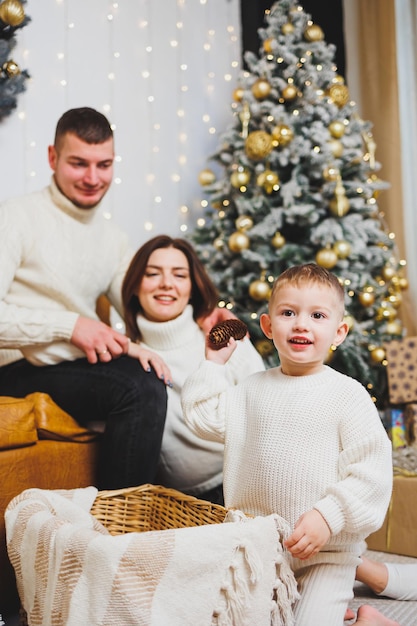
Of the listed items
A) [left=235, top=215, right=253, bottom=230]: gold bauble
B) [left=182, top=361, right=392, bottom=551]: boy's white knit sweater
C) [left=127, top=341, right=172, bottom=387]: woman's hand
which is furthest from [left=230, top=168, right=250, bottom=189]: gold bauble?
[left=182, top=361, right=392, bottom=551]: boy's white knit sweater

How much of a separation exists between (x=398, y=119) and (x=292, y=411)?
7.84 feet

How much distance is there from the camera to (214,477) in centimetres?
189

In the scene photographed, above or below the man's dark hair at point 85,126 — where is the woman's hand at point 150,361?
below

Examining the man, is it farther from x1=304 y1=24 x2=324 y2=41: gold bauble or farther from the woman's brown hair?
x1=304 y1=24 x2=324 y2=41: gold bauble

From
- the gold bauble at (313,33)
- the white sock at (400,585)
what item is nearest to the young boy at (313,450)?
the white sock at (400,585)

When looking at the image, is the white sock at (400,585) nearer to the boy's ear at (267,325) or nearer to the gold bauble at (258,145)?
the boy's ear at (267,325)

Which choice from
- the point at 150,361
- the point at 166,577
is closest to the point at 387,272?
the point at 150,361

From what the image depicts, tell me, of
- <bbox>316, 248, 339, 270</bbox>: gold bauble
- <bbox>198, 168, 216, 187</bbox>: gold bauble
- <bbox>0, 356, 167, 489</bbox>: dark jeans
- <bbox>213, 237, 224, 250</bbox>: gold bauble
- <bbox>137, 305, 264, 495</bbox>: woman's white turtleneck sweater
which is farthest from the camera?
<bbox>198, 168, 216, 187</bbox>: gold bauble

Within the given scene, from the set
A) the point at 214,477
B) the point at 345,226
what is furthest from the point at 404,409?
the point at 214,477

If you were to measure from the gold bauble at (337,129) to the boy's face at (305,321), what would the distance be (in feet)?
5.08

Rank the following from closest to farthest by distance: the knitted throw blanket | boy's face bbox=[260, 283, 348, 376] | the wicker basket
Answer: the knitted throw blanket < boy's face bbox=[260, 283, 348, 376] < the wicker basket

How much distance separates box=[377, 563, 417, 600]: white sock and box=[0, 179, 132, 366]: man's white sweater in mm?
935

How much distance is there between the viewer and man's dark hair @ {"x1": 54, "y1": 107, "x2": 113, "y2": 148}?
1909 mm

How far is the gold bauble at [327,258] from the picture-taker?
2.58m
